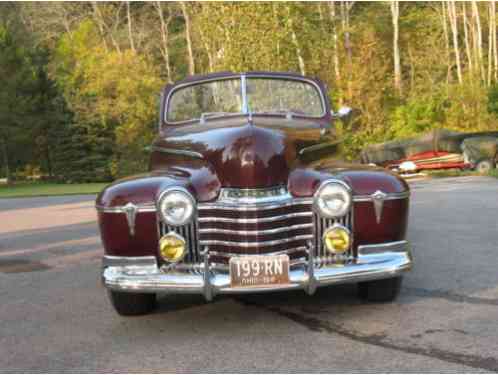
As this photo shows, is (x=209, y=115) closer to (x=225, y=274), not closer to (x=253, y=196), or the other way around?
(x=253, y=196)

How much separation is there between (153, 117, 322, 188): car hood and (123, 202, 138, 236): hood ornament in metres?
0.58

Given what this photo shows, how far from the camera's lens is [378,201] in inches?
164

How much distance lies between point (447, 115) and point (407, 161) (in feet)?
23.6

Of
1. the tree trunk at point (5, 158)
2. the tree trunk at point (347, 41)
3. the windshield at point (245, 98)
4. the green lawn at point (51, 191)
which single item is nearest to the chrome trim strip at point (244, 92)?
the windshield at point (245, 98)

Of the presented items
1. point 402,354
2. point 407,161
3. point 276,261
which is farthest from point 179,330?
point 407,161

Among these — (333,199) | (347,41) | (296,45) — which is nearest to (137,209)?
(333,199)

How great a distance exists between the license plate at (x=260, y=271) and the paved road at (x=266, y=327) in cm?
34

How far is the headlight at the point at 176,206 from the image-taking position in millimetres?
4008

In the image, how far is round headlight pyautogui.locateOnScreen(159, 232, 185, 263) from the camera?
4023 mm

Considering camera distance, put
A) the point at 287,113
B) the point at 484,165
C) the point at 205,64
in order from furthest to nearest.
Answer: the point at 205,64 < the point at 484,165 < the point at 287,113

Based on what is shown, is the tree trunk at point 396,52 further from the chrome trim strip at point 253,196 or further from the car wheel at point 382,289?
the chrome trim strip at point 253,196

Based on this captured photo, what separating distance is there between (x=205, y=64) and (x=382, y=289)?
3997 centimetres

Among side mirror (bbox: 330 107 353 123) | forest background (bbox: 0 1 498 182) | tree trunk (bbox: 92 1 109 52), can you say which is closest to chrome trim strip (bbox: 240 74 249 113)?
side mirror (bbox: 330 107 353 123)

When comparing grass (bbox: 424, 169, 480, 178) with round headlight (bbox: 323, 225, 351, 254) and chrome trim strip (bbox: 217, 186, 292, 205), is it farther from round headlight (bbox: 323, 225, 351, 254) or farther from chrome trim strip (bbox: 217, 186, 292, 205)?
chrome trim strip (bbox: 217, 186, 292, 205)
